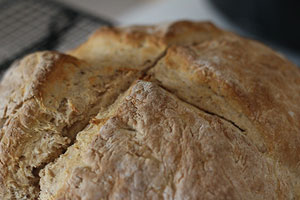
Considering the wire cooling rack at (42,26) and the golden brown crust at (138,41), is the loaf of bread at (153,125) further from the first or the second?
the wire cooling rack at (42,26)

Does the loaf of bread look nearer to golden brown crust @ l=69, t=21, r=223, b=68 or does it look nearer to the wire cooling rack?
golden brown crust @ l=69, t=21, r=223, b=68

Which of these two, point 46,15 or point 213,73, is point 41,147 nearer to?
point 213,73

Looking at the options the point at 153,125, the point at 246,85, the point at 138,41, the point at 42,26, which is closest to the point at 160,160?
the point at 153,125

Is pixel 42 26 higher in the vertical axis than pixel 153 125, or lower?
lower

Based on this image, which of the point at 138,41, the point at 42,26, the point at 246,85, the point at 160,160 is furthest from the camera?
the point at 42,26

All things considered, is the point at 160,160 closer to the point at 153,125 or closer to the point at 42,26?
the point at 153,125

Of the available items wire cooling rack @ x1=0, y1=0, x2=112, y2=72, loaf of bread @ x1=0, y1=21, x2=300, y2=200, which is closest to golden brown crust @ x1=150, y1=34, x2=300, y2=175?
loaf of bread @ x1=0, y1=21, x2=300, y2=200

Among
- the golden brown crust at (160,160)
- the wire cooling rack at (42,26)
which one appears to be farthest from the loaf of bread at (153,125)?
the wire cooling rack at (42,26)
